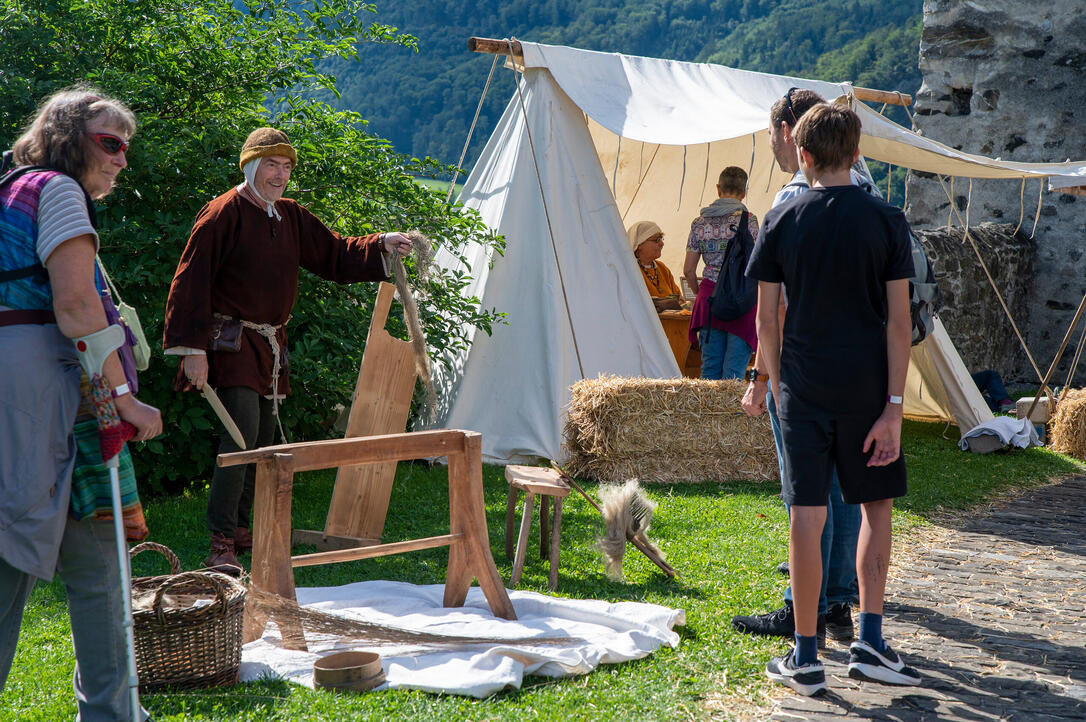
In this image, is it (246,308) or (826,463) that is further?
(246,308)

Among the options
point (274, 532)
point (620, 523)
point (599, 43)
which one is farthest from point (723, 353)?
point (599, 43)

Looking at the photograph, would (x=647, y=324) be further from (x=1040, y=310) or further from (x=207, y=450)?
(x=1040, y=310)

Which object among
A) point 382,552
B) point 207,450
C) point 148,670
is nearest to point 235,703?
point 148,670

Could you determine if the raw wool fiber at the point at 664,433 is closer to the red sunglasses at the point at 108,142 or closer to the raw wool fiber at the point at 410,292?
the raw wool fiber at the point at 410,292

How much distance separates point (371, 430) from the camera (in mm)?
4301

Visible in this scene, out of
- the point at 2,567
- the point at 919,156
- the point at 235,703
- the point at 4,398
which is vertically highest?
the point at 919,156

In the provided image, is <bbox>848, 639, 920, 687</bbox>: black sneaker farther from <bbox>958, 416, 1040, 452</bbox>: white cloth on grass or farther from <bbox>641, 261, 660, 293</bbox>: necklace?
<bbox>641, 261, 660, 293</bbox>: necklace

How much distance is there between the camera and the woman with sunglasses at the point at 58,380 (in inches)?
81.8

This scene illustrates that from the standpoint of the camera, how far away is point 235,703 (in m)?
2.65

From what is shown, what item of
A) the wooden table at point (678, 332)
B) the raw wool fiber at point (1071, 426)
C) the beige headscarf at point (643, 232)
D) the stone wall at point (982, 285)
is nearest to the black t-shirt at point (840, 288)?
the wooden table at point (678, 332)

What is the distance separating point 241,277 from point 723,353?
10.5 ft

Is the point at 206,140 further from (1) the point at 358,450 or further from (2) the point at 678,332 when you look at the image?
(2) the point at 678,332

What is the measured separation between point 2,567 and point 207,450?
2.92 meters

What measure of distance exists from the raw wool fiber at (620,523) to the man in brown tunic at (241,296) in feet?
4.18
